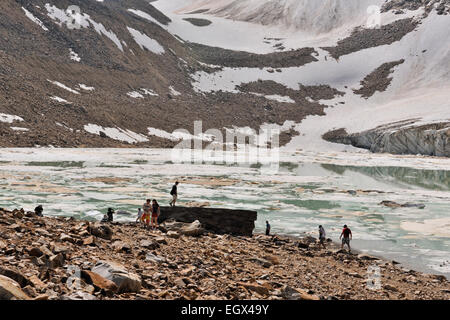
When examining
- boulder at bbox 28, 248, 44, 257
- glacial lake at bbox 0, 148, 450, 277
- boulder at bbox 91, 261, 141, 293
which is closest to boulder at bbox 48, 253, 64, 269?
boulder at bbox 28, 248, 44, 257

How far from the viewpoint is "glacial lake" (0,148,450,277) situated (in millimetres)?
21938

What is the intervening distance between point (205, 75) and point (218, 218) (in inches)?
4943

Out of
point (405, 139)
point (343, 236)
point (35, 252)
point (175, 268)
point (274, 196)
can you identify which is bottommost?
point (343, 236)

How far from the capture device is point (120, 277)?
30.3 feet

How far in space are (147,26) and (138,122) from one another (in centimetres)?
6345

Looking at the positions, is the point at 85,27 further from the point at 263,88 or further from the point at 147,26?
the point at 263,88

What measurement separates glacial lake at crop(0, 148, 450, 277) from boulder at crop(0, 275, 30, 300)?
1352 centimetres

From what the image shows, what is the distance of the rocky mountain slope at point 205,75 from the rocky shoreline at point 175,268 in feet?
185

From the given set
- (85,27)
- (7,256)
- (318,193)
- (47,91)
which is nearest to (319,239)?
(7,256)

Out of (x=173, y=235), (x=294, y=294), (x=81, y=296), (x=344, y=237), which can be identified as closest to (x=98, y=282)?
(x=81, y=296)

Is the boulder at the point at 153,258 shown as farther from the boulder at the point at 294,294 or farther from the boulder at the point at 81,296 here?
the boulder at the point at 81,296

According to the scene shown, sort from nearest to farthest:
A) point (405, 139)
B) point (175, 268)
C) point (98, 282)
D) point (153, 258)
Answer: point (98, 282), point (175, 268), point (153, 258), point (405, 139)

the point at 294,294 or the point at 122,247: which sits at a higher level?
the point at 122,247

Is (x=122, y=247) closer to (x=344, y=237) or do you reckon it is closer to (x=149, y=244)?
(x=149, y=244)
